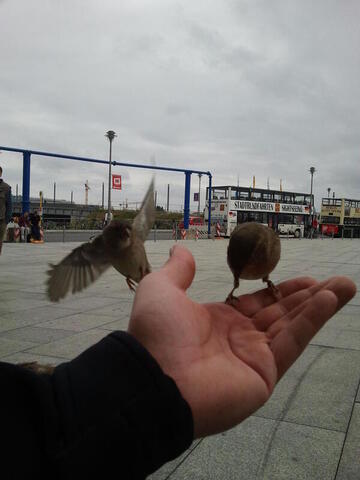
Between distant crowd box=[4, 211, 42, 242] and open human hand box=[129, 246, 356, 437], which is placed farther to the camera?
distant crowd box=[4, 211, 42, 242]

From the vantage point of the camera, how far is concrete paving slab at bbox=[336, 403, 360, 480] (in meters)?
2.54

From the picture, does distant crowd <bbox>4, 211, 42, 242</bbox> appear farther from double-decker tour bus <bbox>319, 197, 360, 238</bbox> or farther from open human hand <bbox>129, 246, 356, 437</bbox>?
double-decker tour bus <bbox>319, 197, 360, 238</bbox>

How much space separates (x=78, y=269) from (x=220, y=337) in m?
0.78

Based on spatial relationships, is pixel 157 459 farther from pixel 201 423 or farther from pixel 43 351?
pixel 43 351

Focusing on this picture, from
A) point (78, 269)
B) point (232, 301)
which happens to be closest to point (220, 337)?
point (232, 301)

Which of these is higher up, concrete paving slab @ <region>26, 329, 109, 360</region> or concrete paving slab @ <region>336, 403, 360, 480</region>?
concrete paving slab @ <region>26, 329, 109, 360</region>

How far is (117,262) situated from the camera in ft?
5.35

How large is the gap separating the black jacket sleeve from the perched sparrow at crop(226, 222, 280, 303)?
511 millimetres

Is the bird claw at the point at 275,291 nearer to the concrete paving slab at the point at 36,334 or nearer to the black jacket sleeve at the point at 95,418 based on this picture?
the black jacket sleeve at the point at 95,418

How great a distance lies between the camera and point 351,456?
2.73m

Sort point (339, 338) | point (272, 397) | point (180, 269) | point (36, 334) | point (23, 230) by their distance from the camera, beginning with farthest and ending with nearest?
point (23, 230) < point (339, 338) < point (36, 334) < point (272, 397) < point (180, 269)

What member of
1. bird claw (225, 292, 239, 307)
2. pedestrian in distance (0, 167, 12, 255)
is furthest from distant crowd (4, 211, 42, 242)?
bird claw (225, 292, 239, 307)

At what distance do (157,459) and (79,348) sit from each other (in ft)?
12.4

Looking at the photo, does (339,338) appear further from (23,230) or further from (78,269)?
(23,230)
